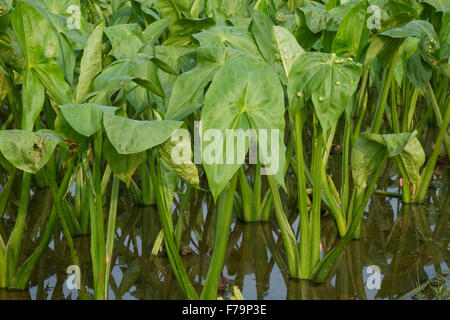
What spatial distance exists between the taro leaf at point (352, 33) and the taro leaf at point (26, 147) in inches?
37.5

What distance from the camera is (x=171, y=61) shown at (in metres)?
2.12

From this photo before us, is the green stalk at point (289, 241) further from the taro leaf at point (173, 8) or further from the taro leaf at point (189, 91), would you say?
the taro leaf at point (173, 8)

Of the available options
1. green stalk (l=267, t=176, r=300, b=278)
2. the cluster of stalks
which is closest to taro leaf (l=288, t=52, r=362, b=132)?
the cluster of stalks

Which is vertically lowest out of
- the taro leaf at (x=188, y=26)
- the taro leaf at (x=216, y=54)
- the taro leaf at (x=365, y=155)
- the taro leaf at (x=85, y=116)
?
the taro leaf at (x=85, y=116)

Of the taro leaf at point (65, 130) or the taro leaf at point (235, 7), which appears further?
the taro leaf at point (235, 7)

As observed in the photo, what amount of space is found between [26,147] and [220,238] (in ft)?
1.77

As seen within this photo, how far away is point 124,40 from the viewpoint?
2.15 metres

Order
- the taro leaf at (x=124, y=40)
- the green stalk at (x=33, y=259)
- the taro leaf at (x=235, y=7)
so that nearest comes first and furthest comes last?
the green stalk at (x=33, y=259) < the taro leaf at (x=124, y=40) < the taro leaf at (x=235, y=7)

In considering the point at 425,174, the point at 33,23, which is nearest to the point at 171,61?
the point at 33,23

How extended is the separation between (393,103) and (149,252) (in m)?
1.19

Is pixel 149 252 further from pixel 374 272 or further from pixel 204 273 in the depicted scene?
pixel 374 272

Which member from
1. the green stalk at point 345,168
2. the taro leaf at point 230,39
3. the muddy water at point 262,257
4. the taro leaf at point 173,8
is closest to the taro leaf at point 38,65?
the taro leaf at point 230,39

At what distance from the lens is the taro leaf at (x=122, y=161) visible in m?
1.57

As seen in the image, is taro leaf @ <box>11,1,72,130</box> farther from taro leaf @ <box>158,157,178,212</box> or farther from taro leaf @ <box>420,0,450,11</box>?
taro leaf @ <box>420,0,450,11</box>
